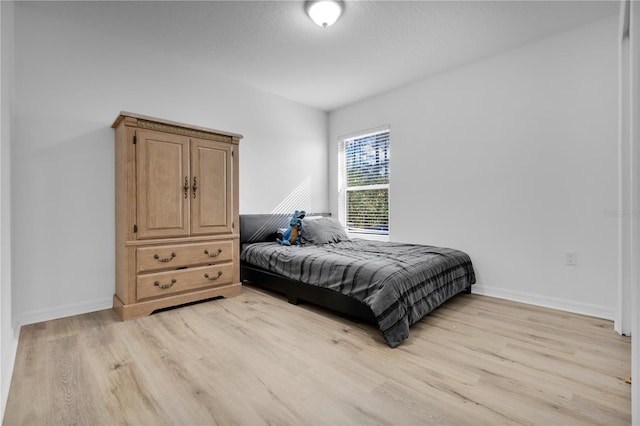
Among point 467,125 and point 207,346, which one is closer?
point 207,346

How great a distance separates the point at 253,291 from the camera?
10.8 feet

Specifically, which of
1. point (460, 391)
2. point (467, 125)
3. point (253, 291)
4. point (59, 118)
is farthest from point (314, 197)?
point (460, 391)

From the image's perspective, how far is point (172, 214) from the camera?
266 cm

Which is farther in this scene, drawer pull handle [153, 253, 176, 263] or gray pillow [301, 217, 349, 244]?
gray pillow [301, 217, 349, 244]

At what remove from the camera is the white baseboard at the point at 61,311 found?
2355 mm

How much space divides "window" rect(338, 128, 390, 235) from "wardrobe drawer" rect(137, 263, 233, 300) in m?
2.15

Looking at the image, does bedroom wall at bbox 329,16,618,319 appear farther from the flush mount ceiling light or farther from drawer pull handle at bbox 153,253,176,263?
drawer pull handle at bbox 153,253,176,263

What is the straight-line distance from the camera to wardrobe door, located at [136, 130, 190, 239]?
250 centimetres

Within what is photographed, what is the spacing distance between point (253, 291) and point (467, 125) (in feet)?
9.77

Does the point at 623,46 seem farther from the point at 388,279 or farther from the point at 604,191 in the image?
the point at 388,279

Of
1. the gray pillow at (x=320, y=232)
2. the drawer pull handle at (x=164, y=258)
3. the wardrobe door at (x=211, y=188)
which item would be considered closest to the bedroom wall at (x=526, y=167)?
the gray pillow at (x=320, y=232)

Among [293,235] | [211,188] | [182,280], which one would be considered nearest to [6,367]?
[182,280]

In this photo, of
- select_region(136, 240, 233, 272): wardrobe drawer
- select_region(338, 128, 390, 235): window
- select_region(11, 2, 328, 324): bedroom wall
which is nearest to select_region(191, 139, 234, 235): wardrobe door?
select_region(136, 240, 233, 272): wardrobe drawer

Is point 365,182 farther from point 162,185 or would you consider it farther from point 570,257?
point 162,185
